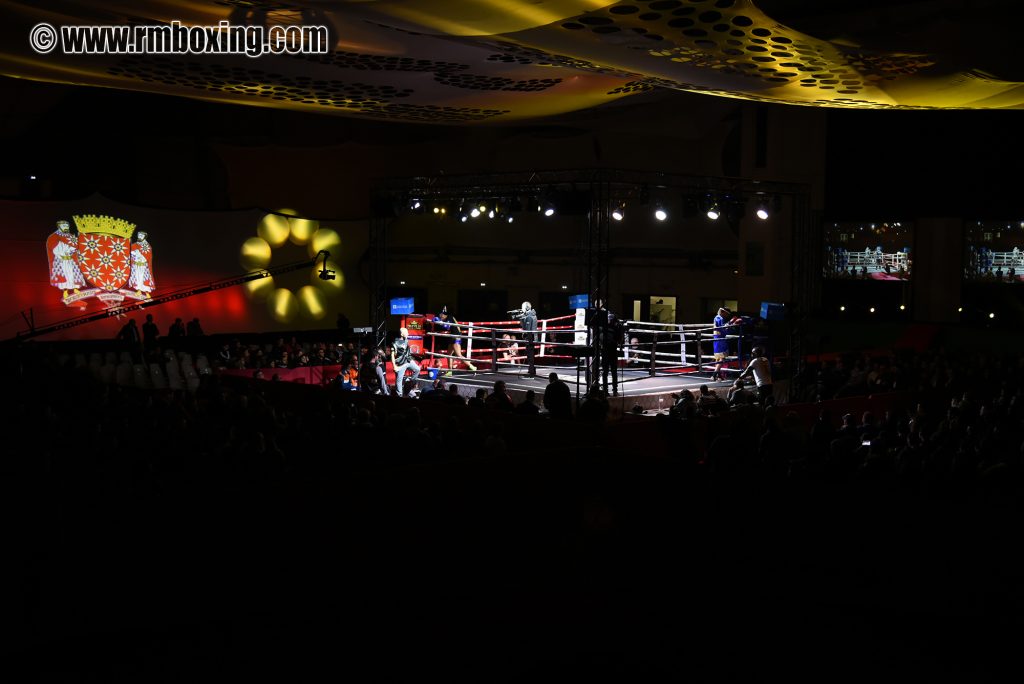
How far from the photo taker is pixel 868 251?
2248 cm

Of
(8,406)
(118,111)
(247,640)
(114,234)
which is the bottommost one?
(247,640)

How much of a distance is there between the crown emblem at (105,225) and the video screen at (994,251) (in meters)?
19.1

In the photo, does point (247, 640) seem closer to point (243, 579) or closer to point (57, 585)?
point (243, 579)

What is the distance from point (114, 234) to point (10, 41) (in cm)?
1068

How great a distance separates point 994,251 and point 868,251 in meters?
2.78

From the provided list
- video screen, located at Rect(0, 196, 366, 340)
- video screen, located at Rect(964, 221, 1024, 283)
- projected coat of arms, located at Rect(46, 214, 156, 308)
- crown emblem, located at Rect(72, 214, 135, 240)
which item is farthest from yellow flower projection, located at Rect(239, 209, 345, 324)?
video screen, located at Rect(964, 221, 1024, 283)

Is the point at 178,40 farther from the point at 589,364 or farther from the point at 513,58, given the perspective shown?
the point at 589,364

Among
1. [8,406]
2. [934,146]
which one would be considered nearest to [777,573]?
[8,406]

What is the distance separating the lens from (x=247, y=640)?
5.58 metres

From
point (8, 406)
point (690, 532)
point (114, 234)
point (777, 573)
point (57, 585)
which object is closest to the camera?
point (57, 585)

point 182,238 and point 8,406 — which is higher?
point 182,238

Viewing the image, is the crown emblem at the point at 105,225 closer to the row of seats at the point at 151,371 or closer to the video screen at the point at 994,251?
the row of seats at the point at 151,371

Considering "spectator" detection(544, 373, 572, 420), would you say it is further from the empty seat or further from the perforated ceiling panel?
the empty seat

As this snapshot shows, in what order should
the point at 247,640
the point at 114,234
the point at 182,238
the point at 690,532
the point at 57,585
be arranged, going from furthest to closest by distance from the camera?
the point at 182,238, the point at 114,234, the point at 690,532, the point at 247,640, the point at 57,585
